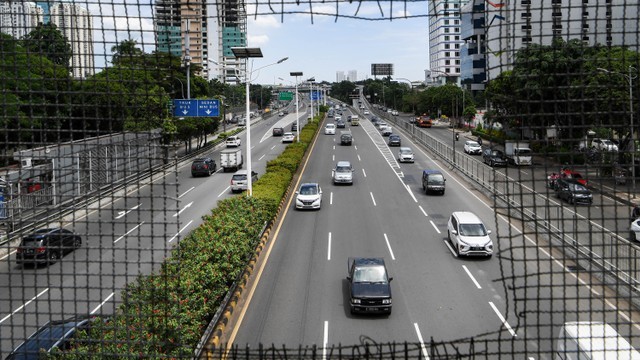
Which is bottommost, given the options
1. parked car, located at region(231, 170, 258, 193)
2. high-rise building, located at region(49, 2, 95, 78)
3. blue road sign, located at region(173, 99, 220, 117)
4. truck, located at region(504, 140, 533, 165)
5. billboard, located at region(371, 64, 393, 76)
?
parked car, located at region(231, 170, 258, 193)

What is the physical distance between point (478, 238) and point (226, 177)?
59.2 ft

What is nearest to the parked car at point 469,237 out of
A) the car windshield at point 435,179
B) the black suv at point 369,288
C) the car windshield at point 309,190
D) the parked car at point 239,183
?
the black suv at point 369,288

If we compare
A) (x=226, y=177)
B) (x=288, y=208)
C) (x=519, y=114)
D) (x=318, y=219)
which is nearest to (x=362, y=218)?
(x=318, y=219)

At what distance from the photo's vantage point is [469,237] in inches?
625

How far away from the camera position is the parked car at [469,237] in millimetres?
15609

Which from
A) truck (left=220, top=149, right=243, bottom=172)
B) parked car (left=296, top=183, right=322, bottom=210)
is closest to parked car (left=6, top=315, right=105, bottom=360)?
parked car (left=296, top=183, right=322, bottom=210)

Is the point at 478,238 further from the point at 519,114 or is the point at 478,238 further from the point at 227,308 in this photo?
Result: the point at 519,114

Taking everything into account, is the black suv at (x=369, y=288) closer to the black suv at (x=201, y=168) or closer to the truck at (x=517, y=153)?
the truck at (x=517, y=153)

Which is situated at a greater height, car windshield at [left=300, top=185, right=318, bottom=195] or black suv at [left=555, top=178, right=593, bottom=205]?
black suv at [left=555, top=178, right=593, bottom=205]

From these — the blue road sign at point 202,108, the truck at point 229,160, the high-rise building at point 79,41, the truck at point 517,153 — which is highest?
the high-rise building at point 79,41

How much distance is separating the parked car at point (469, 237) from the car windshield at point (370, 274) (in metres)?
3.98

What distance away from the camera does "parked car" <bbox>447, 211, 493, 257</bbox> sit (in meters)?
15.6

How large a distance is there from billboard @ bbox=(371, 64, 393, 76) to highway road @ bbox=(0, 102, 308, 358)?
9191 centimetres

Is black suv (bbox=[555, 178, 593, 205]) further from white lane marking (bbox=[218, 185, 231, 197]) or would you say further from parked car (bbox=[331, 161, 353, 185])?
parked car (bbox=[331, 161, 353, 185])
